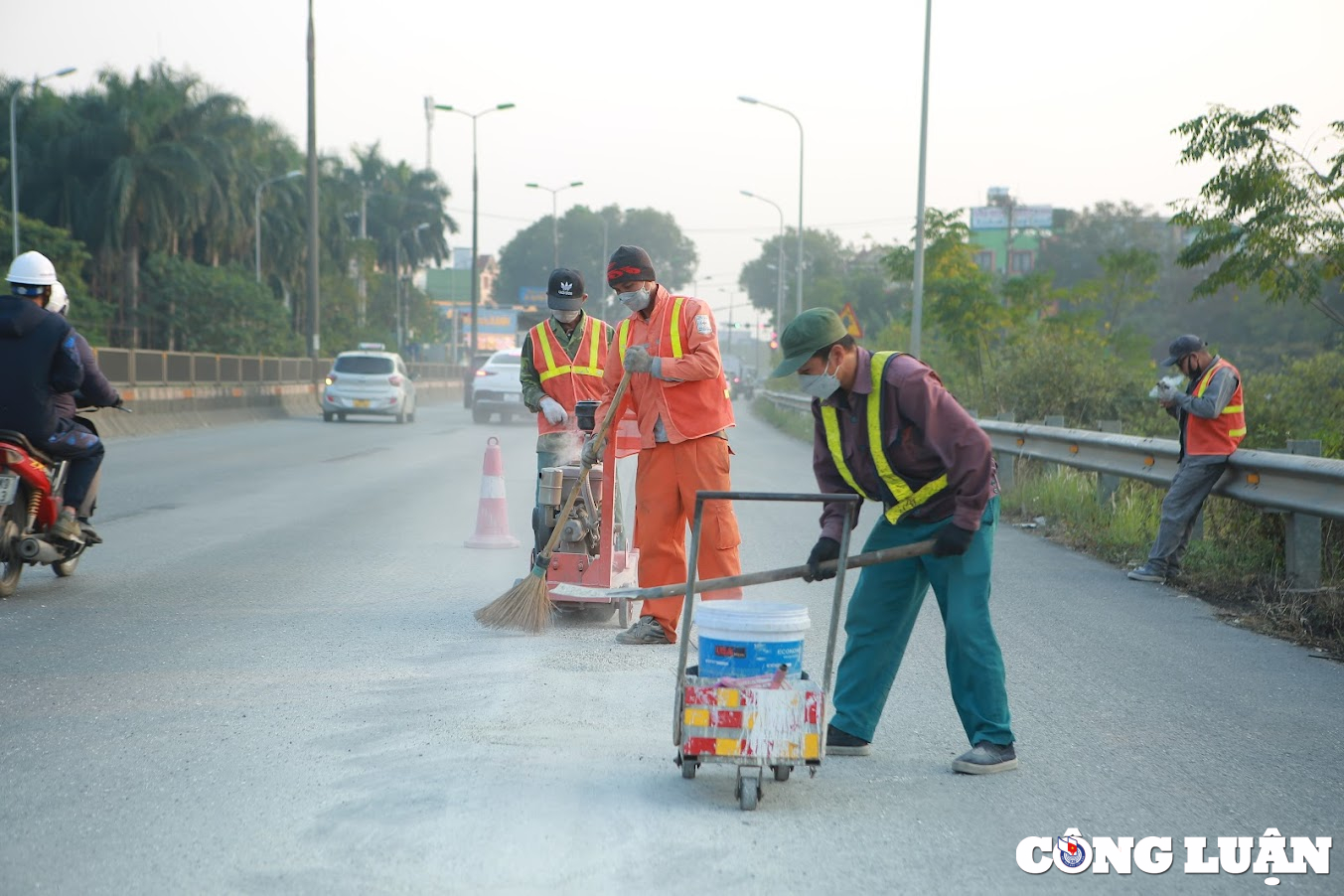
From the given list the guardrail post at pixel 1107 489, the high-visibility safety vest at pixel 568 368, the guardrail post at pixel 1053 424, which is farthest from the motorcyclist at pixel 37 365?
the guardrail post at pixel 1053 424

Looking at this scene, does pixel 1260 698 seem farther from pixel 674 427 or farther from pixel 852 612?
pixel 674 427

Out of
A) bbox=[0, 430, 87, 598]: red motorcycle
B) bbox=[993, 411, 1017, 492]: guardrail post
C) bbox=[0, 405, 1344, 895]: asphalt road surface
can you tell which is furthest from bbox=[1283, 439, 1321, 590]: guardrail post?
bbox=[0, 430, 87, 598]: red motorcycle

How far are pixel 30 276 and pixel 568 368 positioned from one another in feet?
9.90

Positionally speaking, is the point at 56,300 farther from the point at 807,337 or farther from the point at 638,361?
the point at 807,337

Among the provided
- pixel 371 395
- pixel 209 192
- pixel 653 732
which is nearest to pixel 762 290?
pixel 209 192

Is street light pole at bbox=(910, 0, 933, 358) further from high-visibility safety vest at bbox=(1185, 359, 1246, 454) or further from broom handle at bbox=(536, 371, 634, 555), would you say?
broom handle at bbox=(536, 371, 634, 555)

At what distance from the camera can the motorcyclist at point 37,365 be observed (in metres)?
8.40

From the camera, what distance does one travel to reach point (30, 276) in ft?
28.0

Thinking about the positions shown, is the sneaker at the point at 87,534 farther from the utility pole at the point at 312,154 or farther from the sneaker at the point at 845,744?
the utility pole at the point at 312,154

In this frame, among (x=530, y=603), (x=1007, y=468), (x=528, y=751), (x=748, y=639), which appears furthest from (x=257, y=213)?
(x=748, y=639)

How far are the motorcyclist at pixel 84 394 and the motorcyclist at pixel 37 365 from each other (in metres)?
0.06

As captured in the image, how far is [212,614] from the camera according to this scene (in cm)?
791

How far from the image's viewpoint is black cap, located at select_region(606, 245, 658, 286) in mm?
7094

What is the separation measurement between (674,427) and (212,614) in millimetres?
2676
